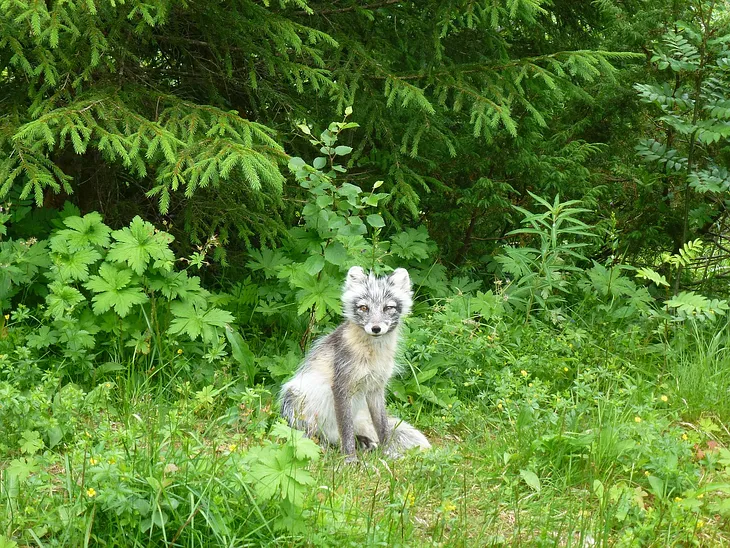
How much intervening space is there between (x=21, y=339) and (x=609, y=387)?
13.2 feet

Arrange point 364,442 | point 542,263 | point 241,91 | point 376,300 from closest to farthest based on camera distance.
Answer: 1. point 376,300
2. point 364,442
3. point 542,263
4. point 241,91

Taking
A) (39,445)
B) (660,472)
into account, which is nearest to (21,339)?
(39,445)

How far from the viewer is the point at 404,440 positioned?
4785 millimetres

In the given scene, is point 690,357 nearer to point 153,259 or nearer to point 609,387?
point 609,387

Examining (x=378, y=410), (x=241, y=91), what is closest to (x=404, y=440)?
(x=378, y=410)

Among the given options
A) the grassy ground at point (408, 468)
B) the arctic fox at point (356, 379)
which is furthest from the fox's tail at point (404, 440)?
the grassy ground at point (408, 468)

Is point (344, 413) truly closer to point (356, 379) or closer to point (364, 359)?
→ point (356, 379)

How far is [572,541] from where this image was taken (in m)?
3.64

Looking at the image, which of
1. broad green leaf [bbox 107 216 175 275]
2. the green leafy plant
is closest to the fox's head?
broad green leaf [bbox 107 216 175 275]

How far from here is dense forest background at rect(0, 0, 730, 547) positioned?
12.0 ft

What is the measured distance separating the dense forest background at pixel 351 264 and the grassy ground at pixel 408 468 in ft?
0.07

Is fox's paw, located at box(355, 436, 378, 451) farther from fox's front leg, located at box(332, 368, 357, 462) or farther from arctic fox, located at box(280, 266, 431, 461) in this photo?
fox's front leg, located at box(332, 368, 357, 462)

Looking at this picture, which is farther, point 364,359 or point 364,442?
point 364,442

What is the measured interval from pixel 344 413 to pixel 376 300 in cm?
76
